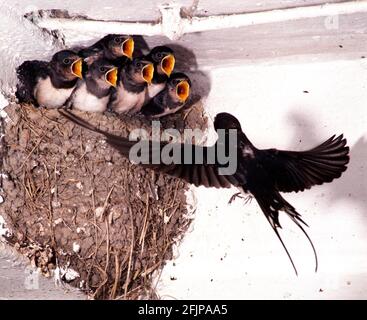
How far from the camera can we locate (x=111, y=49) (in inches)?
117

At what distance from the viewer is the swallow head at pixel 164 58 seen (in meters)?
2.93

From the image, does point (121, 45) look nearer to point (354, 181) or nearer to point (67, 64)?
point (67, 64)

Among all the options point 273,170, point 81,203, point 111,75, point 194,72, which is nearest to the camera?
point 273,170

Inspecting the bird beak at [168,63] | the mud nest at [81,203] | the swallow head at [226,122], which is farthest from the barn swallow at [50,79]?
the swallow head at [226,122]

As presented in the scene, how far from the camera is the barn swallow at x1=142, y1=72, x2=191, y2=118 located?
302 centimetres

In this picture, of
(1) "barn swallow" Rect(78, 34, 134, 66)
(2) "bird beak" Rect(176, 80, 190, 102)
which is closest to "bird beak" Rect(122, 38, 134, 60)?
(1) "barn swallow" Rect(78, 34, 134, 66)

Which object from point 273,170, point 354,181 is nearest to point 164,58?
point 273,170

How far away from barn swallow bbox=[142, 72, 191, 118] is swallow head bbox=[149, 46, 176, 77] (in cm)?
9

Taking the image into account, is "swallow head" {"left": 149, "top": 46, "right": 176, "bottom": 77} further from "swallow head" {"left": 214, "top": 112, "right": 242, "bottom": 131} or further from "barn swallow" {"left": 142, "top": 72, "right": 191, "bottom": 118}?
"swallow head" {"left": 214, "top": 112, "right": 242, "bottom": 131}

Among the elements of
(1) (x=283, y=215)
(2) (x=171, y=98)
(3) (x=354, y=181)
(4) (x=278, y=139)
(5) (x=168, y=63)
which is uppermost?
(5) (x=168, y=63)

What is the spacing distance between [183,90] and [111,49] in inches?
13.0

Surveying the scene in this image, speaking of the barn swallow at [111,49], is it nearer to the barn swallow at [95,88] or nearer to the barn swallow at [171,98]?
the barn swallow at [95,88]

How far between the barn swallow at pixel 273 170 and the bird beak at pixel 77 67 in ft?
0.67

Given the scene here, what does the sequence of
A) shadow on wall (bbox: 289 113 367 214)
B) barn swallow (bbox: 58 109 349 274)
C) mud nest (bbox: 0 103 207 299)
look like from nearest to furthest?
barn swallow (bbox: 58 109 349 274)
mud nest (bbox: 0 103 207 299)
shadow on wall (bbox: 289 113 367 214)
